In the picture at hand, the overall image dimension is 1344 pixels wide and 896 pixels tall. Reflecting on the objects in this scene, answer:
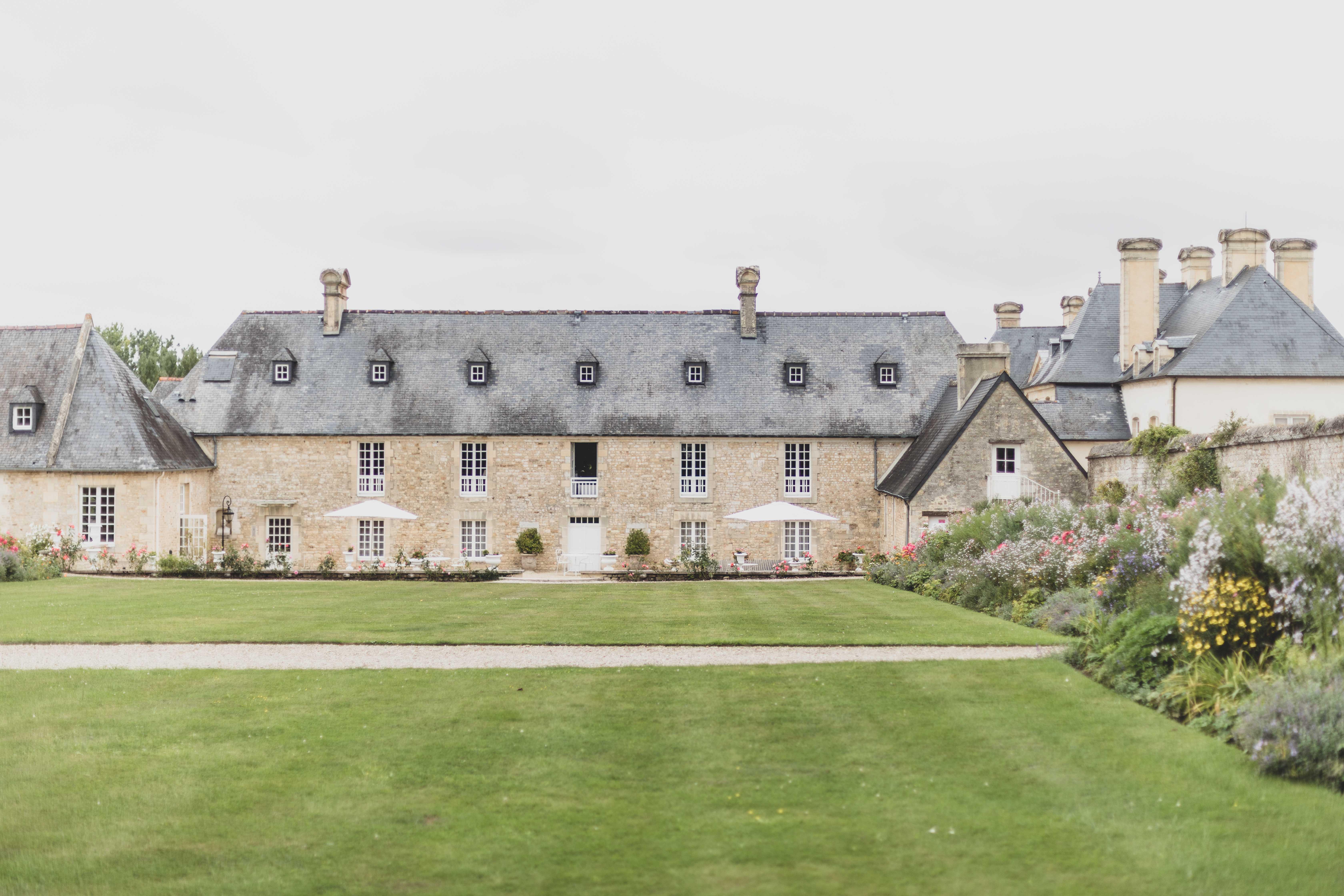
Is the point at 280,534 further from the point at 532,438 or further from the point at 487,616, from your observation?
the point at 487,616

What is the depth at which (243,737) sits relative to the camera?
849 centimetres

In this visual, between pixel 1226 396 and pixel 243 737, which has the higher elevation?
pixel 1226 396

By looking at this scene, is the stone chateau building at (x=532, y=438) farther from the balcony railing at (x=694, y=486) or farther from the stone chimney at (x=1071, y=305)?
the stone chimney at (x=1071, y=305)

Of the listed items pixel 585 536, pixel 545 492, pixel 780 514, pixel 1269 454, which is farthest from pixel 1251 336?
pixel 545 492

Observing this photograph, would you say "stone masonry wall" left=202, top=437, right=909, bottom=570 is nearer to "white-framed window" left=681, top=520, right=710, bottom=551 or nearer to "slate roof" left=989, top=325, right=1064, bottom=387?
"white-framed window" left=681, top=520, right=710, bottom=551

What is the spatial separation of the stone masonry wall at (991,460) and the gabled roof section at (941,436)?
0.33 ft

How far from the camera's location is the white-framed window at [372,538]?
32656 mm

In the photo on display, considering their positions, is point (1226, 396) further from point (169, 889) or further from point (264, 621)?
point (169, 889)

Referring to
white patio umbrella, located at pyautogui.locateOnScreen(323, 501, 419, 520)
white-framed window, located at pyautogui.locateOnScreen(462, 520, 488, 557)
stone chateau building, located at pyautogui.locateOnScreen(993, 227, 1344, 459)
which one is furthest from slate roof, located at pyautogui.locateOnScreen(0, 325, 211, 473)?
stone chateau building, located at pyautogui.locateOnScreen(993, 227, 1344, 459)

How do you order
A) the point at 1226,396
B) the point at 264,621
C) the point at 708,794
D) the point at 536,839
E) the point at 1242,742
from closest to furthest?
the point at 536,839 < the point at 708,794 < the point at 1242,742 < the point at 264,621 < the point at 1226,396

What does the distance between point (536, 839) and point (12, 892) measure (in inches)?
108

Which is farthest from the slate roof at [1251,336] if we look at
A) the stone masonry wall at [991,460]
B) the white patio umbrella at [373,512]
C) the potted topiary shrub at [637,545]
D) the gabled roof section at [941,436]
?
the white patio umbrella at [373,512]

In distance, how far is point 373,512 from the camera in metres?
30.1

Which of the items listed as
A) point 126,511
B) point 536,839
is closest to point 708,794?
point 536,839
